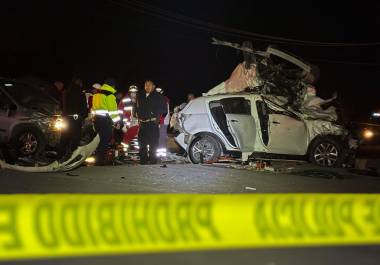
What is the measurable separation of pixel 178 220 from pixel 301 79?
9129mm

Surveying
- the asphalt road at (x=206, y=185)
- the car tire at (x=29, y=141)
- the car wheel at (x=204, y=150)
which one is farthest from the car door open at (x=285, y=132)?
the car tire at (x=29, y=141)

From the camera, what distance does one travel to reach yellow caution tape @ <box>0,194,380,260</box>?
4004 millimetres

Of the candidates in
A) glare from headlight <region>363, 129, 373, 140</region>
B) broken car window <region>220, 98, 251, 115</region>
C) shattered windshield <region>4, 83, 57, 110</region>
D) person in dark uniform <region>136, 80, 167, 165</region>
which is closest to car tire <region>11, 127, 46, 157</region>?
shattered windshield <region>4, 83, 57, 110</region>

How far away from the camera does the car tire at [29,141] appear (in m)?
11.6

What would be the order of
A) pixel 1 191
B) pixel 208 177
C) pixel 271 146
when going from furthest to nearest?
pixel 271 146
pixel 208 177
pixel 1 191

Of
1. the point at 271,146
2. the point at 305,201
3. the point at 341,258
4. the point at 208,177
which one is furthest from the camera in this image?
the point at 271,146

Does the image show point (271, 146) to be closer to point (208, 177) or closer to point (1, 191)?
point (208, 177)

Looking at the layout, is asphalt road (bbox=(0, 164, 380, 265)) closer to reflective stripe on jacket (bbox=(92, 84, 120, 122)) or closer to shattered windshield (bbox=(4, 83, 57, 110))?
reflective stripe on jacket (bbox=(92, 84, 120, 122))

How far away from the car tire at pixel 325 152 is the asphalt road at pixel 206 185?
44 cm

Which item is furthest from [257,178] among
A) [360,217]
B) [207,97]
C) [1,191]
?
[360,217]

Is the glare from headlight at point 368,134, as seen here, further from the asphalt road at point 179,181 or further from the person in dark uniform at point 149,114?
the person in dark uniform at point 149,114

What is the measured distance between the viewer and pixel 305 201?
4.58m

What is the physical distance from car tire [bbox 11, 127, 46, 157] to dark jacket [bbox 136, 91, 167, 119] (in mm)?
2230

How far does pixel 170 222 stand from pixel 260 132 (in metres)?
7.64
